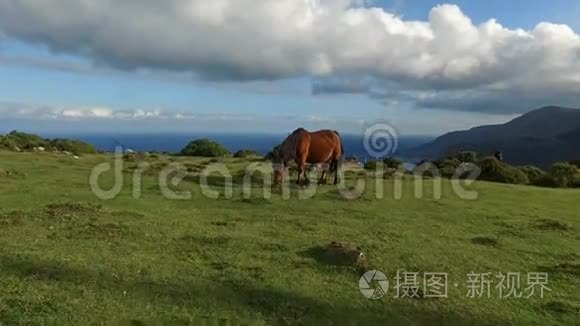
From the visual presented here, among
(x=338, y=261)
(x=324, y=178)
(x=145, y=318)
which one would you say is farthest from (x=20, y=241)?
(x=324, y=178)

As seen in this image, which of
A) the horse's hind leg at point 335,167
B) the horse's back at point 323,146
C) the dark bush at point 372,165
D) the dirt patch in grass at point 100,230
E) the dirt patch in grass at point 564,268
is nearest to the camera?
the dirt patch in grass at point 564,268

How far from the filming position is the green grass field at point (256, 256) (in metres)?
7.62

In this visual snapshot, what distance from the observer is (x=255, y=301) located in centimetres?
787

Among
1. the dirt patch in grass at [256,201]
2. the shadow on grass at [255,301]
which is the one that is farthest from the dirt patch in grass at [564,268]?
the dirt patch in grass at [256,201]

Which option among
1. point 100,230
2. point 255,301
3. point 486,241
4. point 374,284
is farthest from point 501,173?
point 255,301

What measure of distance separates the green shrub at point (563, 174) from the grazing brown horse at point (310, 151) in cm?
1199

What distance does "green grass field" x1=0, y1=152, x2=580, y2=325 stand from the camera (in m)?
7.62

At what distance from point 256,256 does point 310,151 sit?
9.10 m

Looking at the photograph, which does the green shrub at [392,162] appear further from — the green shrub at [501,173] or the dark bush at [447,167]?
the green shrub at [501,173]

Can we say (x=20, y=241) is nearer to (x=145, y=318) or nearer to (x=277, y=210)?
(x=145, y=318)

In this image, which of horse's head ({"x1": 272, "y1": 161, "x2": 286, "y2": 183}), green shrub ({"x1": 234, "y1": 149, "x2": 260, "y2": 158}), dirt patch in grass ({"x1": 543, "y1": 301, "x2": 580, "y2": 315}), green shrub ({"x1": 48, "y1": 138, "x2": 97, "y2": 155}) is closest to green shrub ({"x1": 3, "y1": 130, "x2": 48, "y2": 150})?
green shrub ({"x1": 48, "y1": 138, "x2": 97, "y2": 155})

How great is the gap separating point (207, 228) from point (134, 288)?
3.86m

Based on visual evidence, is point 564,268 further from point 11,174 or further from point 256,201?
point 11,174

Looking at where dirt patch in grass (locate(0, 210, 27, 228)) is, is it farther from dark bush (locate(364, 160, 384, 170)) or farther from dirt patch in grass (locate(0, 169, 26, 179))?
dark bush (locate(364, 160, 384, 170))
